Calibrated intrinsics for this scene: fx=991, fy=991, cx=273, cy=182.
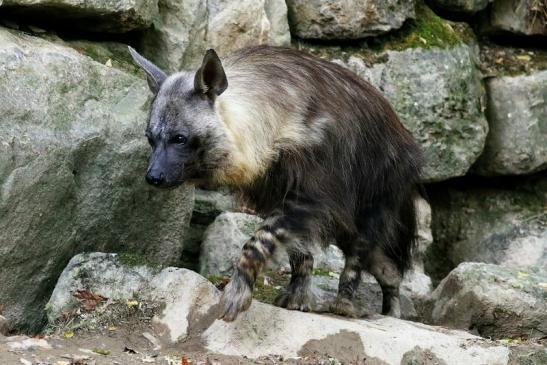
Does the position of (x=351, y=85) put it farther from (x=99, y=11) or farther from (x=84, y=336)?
(x=84, y=336)

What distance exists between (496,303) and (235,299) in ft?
6.50

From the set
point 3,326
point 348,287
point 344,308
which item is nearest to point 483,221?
point 348,287

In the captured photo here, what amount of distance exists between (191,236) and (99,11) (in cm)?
201

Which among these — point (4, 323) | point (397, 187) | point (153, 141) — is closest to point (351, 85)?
point (397, 187)

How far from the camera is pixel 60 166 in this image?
5902 millimetres

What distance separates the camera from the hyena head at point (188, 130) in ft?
17.7

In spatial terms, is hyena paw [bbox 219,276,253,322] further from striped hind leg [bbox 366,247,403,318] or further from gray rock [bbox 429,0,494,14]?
gray rock [bbox 429,0,494,14]

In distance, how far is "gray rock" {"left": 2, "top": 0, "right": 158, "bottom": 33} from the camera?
243 inches

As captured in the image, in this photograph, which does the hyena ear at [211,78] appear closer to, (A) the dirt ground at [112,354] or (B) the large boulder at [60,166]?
(B) the large boulder at [60,166]

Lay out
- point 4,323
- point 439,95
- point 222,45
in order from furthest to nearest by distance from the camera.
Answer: point 439,95 → point 222,45 → point 4,323

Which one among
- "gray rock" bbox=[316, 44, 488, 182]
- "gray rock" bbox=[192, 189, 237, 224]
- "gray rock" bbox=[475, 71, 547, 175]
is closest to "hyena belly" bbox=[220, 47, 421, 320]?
"gray rock" bbox=[192, 189, 237, 224]

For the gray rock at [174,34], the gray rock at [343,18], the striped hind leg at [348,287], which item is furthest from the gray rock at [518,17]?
the striped hind leg at [348,287]

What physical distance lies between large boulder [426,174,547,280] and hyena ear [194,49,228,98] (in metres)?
3.92

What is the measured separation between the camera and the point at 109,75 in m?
6.29
